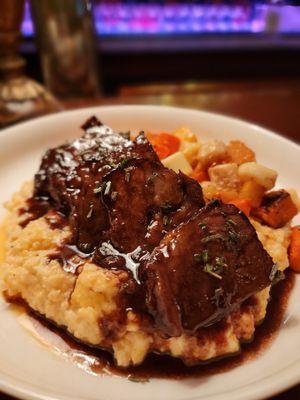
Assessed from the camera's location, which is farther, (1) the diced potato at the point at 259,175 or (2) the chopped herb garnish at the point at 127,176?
(1) the diced potato at the point at 259,175

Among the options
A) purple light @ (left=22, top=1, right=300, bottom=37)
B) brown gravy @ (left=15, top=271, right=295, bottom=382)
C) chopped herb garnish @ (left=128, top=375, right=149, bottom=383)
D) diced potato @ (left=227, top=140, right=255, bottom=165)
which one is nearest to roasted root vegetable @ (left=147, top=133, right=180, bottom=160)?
diced potato @ (left=227, top=140, right=255, bottom=165)

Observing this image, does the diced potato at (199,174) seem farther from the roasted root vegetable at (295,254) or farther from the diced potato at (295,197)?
the roasted root vegetable at (295,254)

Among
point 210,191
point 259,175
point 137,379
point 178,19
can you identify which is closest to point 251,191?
point 259,175

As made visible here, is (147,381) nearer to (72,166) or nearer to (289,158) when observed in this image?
(72,166)

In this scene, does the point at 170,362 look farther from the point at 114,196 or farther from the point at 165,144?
the point at 165,144

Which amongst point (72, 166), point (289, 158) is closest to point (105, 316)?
point (72, 166)

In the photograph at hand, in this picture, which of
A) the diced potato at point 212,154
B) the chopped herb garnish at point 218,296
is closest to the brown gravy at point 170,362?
the chopped herb garnish at point 218,296
